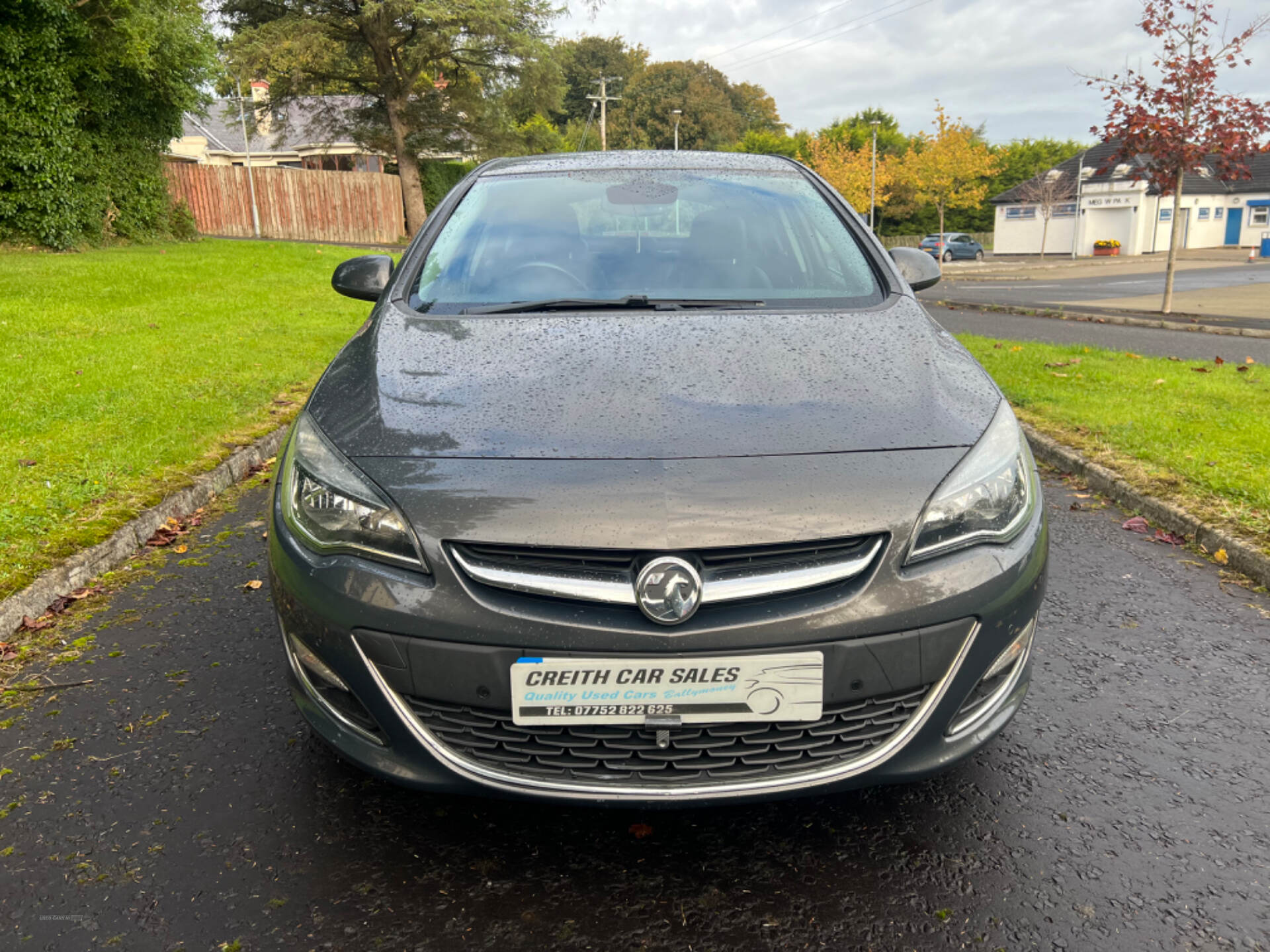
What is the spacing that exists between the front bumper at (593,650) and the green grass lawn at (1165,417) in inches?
104

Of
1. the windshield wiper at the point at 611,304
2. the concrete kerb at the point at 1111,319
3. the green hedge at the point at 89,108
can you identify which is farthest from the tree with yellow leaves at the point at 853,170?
the windshield wiper at the point at 611,304

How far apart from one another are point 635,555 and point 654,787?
1.49 feet

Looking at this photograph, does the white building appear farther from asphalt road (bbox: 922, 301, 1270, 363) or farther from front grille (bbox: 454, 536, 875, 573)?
front grille (bbox: 454, 536, 875, 573)

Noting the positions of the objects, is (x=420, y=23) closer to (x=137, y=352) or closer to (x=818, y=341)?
(x=137, y=352)

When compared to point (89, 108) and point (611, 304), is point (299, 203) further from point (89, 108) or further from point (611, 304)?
point (611, 304)

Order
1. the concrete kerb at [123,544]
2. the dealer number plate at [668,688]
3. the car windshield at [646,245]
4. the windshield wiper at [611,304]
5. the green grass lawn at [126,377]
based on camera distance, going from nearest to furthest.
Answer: the dealer number plate at [668,688] < the windshield wiper at [611,304] < the car windshield at [646,245] < the concrete kerb at [123,544] < the green grass lawn at [126,377]

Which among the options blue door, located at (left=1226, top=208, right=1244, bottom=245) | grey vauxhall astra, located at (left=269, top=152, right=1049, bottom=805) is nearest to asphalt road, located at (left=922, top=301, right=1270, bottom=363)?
grey vauxhall astra, located at (left=269, top=152, right=1049, bottom=805)

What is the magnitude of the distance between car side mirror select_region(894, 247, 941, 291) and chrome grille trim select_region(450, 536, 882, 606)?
1.69m

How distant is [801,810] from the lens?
2256 millimetres

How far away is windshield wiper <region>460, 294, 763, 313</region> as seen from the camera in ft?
9.27

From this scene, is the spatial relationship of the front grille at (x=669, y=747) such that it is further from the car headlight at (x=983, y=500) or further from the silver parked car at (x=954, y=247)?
the silver parked car at (x=954, y=247)

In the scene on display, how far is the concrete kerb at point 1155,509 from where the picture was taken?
3814 millimetres

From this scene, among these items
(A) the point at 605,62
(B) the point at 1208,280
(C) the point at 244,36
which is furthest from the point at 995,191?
(C) the point at 244,36

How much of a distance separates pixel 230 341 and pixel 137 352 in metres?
1.06
